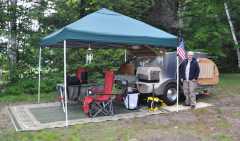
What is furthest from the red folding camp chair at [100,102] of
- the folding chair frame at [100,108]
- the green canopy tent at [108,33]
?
the green canopy tent at [108,33]

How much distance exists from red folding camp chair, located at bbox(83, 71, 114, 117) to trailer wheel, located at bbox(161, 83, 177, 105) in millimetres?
1912

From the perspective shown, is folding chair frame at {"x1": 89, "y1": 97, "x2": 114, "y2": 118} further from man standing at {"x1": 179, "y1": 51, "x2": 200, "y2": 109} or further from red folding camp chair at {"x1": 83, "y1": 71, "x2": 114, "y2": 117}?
man standing at {"x1": 179, "y1": 51, "x2": 200, "y2": 109}

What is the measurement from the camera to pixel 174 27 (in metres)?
18.1

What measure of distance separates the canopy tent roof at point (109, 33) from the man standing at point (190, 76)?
84 centimetres

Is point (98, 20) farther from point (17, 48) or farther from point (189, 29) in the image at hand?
point (189, 29)

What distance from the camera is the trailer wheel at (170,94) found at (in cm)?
1032

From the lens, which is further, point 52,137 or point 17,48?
point 17,48

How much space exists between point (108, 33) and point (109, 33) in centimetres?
3

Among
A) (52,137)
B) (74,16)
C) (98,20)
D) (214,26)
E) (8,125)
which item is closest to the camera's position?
(52,137)

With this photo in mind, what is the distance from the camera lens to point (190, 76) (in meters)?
10.0

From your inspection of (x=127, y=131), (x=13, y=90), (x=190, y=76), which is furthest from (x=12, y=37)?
(x=127, y=131)

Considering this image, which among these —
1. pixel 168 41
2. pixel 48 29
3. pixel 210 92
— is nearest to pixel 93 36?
pixel 168 41

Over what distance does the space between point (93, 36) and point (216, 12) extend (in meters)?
11.2

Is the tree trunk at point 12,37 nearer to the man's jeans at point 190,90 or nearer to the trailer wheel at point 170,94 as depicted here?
the trailer wheel at point 170,94
